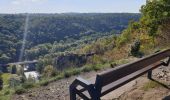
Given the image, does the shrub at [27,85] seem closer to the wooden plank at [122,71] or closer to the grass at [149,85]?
the grass at [149,85]

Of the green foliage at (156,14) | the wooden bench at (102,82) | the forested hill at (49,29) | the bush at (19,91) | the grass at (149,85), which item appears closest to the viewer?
the wooden bench at (102,82)

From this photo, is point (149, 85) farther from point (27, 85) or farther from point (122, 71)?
point (27, 85)

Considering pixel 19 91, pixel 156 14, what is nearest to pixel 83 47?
pixel 156 14

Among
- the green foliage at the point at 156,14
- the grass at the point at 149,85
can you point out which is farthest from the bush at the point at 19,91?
the green foliage at the point at 156,14

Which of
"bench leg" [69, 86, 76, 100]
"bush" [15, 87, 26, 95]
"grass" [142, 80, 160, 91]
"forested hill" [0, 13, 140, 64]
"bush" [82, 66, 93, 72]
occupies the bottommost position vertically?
"forested hill" [0, 13, 140, 64]

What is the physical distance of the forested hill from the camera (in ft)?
343

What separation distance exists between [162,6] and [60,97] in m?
9.78

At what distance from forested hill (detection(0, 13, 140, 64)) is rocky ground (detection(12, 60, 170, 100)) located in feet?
286

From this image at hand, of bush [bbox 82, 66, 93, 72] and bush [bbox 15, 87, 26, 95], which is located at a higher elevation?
bush [bbox 82, 66, 93, 72]

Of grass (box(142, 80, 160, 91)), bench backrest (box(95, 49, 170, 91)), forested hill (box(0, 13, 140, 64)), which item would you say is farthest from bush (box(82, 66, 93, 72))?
forested hill (box(0, 13, 140, 64))

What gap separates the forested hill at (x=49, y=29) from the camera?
10444 cm

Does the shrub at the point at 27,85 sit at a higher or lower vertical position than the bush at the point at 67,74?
lower

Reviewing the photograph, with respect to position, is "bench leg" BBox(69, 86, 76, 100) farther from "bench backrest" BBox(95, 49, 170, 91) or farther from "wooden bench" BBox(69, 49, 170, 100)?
"bench backrest" BBox(95, 49, 170, 91)

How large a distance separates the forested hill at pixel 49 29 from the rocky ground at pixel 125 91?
286ft
